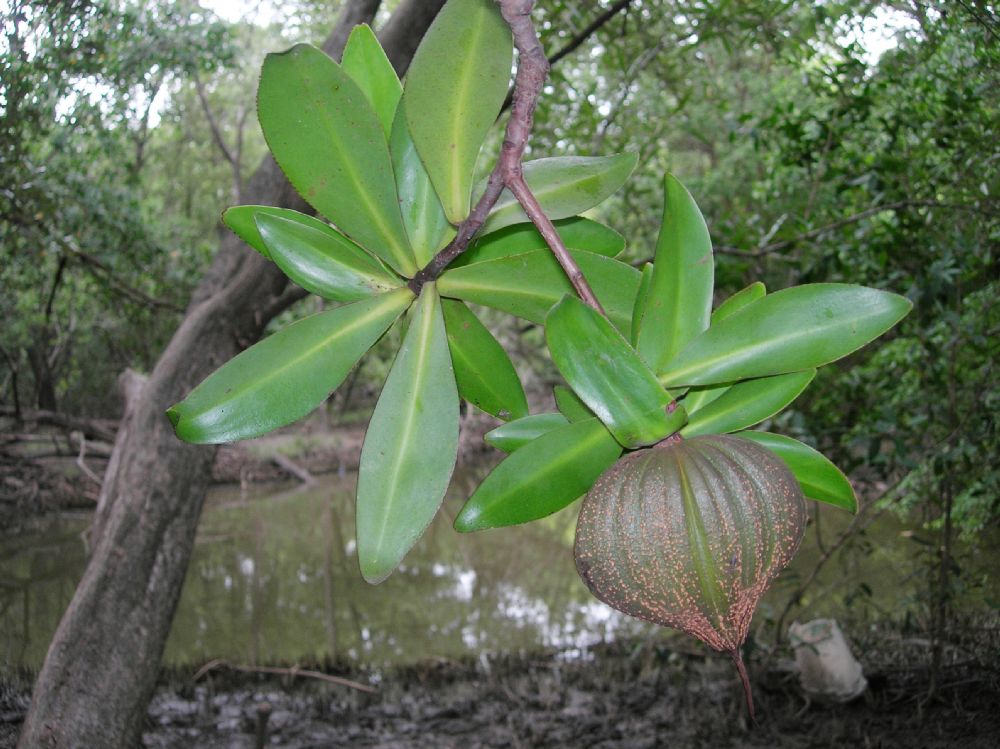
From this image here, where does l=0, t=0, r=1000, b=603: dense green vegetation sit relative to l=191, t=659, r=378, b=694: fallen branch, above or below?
above

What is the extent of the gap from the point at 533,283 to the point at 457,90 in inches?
4.7

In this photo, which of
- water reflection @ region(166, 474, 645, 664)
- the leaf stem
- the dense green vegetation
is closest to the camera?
the leaf stem

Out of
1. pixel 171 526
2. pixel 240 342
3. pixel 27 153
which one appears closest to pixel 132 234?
pixel 27 153

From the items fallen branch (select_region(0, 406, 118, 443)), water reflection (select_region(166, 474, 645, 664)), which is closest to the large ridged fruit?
water reflection (select_region(166, 474, 645, 664))

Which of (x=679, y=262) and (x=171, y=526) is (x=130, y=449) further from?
(x=679, y=262)

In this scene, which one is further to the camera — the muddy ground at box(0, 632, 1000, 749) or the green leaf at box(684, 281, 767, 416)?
the muddy ground at box(0, 632, 1000, 749)

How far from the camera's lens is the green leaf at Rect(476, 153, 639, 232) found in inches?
21.0

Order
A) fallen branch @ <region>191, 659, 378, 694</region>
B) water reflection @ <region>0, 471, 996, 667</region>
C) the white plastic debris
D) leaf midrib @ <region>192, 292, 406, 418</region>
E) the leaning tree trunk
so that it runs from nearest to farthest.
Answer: leaf midrib @ <region>192, 292, 406, 418</region> → the leaning tree trunk → the white plastic debris → fallen branch @ <region>191, 659, 378, 694</region> → water reflection @ <region>0, 471, 996, 667</region>

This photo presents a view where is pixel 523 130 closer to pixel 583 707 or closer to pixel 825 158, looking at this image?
pixel 825 158

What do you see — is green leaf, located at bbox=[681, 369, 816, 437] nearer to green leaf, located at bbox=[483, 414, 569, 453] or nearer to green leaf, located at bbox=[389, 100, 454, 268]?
green leaf, located at bbox=[483, 414, 569, 453]

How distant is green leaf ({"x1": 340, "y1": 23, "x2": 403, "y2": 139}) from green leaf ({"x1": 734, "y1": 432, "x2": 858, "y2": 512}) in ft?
1.04

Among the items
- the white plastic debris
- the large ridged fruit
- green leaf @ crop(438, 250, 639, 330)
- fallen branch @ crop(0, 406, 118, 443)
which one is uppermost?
fallen branch @ crop(0, 406, 118, 443)

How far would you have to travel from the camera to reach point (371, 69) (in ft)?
1.86

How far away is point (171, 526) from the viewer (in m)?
2.30
